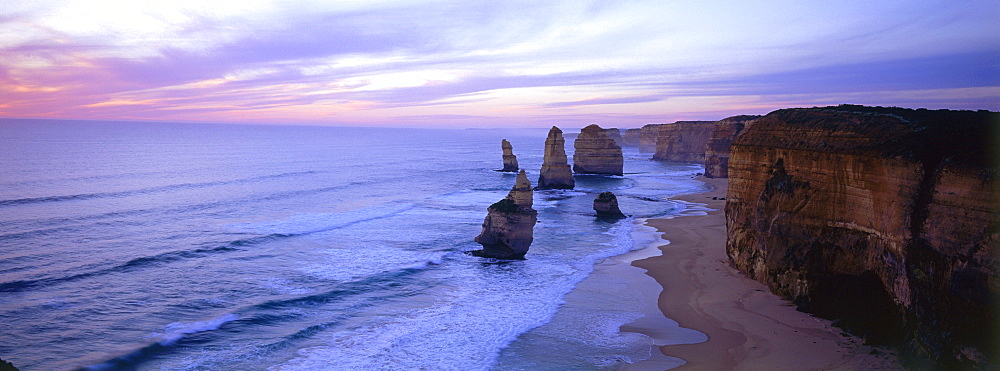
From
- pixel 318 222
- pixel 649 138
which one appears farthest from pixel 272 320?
pixel 649 138

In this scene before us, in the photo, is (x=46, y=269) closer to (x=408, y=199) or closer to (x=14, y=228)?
(x=14, y=228)

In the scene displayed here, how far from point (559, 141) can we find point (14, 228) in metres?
49.6

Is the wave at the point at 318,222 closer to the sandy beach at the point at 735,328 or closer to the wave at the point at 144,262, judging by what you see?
the wave at the point at 144,262

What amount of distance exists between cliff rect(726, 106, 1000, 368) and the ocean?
20.6 ft

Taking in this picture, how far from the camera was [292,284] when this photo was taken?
2625cm

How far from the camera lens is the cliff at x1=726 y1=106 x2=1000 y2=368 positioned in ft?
42.8

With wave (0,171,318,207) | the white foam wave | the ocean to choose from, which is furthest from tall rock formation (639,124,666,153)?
the white foam wave

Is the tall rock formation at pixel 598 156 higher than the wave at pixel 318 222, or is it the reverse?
the tall rock formation at pixel 598 156

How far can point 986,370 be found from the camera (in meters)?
12.3

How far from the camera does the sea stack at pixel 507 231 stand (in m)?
31.3

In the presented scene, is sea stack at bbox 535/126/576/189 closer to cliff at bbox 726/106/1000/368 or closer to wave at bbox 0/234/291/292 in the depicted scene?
wave at bbox 0/234/291/292

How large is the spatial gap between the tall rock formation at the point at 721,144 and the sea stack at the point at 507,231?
60853mm

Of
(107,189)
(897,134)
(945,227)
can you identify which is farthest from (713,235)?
(107,189)

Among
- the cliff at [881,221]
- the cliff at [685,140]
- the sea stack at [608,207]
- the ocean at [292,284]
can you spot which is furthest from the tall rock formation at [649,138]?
the cliff at [881,221]
